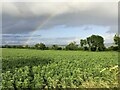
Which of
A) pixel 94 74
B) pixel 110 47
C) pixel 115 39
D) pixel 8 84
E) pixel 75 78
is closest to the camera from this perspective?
pixel 8 84

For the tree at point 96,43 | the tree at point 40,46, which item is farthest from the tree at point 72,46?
the tree at point 40,46

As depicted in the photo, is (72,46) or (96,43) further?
(72,46)

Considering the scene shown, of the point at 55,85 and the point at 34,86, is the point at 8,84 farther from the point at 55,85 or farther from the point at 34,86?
the point at 55,85

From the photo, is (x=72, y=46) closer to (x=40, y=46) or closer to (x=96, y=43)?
(x=96, y=43)

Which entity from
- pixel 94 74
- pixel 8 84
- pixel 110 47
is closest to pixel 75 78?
pixel 94 74

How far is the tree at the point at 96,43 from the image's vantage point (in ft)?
45.3

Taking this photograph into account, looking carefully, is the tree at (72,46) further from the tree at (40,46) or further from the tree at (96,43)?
the tree at (40,46)

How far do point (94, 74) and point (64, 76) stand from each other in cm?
78

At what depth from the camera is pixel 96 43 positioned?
45.6 ft

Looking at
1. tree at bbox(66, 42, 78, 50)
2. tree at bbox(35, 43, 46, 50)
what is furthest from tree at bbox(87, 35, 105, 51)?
tree at bbox(35, 43, 46, 50)

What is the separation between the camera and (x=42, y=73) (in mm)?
6770

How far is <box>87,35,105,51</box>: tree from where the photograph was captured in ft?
45.3

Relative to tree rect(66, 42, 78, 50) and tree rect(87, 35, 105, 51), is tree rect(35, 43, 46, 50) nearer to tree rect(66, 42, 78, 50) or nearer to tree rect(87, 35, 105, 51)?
tree rect(66, 42, 78, 50)

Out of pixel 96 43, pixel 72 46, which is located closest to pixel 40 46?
pixel 72 46
